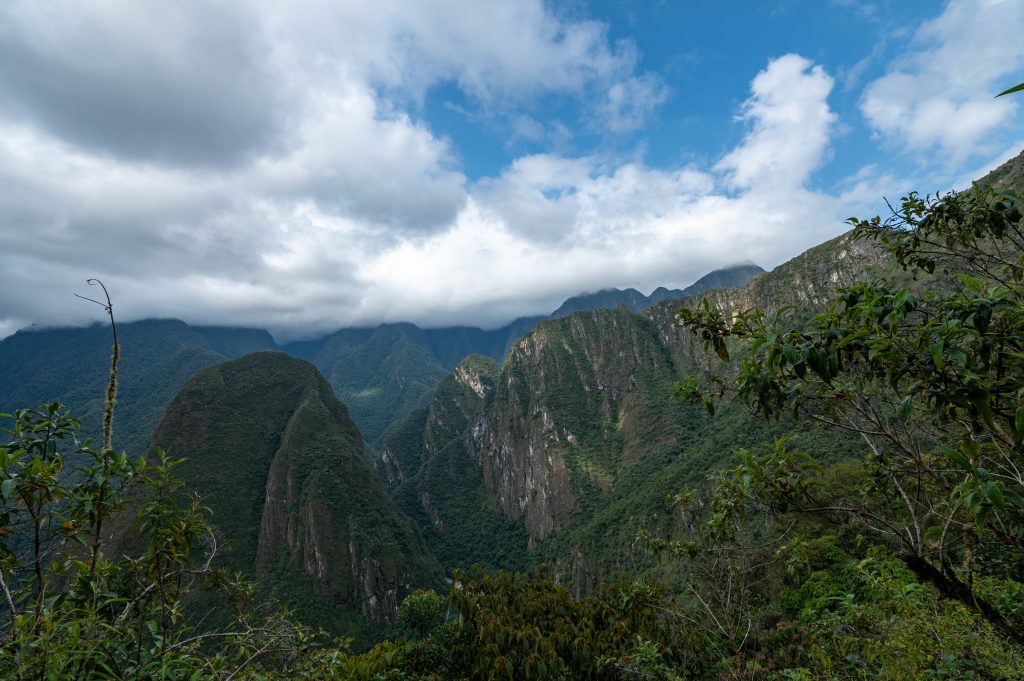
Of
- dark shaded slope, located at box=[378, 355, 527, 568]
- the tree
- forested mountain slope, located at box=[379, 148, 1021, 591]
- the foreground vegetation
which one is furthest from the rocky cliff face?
the tree

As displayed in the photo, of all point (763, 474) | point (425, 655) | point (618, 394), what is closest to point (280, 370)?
point (618, 394)

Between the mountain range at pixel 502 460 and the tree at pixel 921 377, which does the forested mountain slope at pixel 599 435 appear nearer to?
the mountain range at pixel 502 460

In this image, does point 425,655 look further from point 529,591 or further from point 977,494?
point 977,494

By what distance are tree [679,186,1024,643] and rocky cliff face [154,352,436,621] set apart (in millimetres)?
104729

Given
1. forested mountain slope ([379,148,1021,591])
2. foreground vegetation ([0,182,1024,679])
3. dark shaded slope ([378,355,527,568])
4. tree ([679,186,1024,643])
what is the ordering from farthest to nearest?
dark shaded slope ([378,355,527,568]), forested mountain slope ([379,148,1021,591]), foreground vegetation ([0,182,1024,679]), tree ([679,186,1024,643])

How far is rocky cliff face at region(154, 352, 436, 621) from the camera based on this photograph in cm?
9356

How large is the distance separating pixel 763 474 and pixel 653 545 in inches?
153

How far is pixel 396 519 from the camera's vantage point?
115 metres

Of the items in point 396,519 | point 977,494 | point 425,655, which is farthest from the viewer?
point 396,519

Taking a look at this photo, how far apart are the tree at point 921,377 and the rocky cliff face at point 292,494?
344 feet

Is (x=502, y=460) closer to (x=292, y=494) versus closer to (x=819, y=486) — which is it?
(x=292, y=494)

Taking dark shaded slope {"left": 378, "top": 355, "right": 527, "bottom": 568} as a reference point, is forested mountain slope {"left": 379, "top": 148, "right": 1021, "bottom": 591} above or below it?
above

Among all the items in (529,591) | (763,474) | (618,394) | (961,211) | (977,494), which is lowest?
(618,394)

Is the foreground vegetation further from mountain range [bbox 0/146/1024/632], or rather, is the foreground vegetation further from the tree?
mountain range [bbox 0/146/1024/632]
